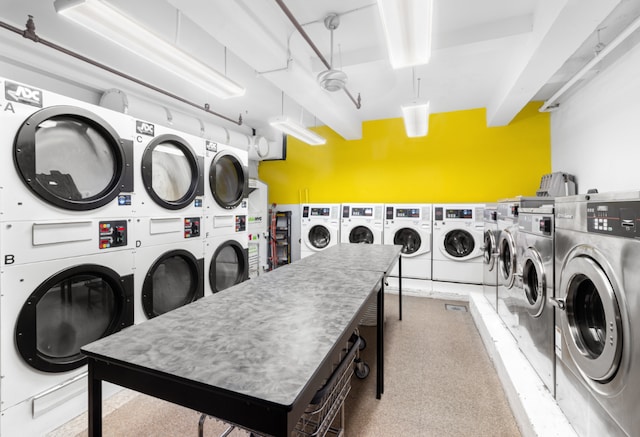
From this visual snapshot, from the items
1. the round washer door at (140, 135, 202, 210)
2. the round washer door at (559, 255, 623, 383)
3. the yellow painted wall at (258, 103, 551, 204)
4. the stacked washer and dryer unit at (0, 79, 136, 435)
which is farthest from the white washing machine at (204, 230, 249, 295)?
the round washer door at (559, 255, 623, 383)

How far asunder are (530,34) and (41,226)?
4.28m

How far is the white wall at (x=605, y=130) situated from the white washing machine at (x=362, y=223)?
283 centimetres

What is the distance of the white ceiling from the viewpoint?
2322 millimetres

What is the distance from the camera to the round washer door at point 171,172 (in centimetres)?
244

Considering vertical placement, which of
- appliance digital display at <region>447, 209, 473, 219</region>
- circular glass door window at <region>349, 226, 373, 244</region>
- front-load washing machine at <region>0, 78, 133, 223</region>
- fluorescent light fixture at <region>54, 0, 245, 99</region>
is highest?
fluorescent light fixture at <region>54, 0, 245, 99</region>

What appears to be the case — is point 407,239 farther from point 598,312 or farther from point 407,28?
point 407,28

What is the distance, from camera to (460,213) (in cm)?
452

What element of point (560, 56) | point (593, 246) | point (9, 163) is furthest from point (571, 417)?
point (9, 163)

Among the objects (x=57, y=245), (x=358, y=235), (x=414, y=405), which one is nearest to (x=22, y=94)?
(x=57, y=245)

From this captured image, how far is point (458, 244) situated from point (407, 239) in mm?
826

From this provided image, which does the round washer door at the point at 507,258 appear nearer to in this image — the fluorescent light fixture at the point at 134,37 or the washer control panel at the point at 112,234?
the fluorescent light fixture at the point at 134,37

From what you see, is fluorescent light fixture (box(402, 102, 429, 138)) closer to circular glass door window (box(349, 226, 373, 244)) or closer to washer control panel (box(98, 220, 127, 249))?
circular glass door window (box(349, 226, 373, 244))

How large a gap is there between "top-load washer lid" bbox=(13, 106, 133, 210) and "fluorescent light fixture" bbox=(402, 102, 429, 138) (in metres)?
2.86

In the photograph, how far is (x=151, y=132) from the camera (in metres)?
2.46
